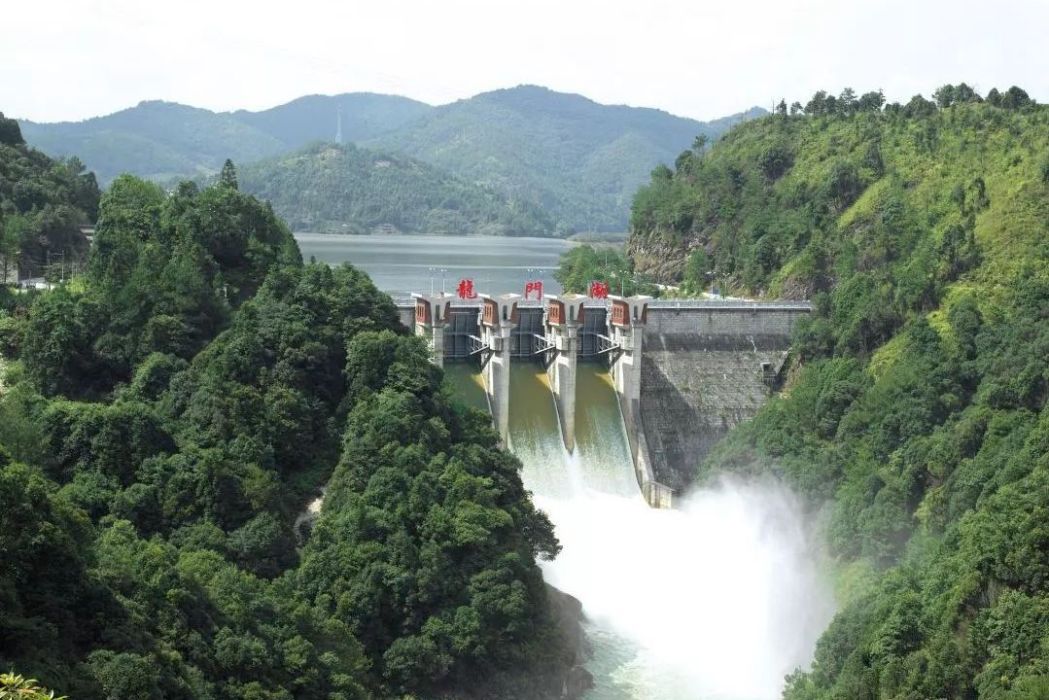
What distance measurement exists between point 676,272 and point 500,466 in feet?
132

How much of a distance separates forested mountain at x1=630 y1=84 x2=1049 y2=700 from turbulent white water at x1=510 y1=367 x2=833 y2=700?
5.77 ft

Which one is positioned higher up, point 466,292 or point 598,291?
point 466,292

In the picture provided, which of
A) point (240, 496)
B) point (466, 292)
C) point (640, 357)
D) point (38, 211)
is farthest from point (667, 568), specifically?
point (38, 211)

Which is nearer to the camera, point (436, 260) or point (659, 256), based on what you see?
point (659, 256)

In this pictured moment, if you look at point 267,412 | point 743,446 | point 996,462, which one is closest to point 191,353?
point 267,412

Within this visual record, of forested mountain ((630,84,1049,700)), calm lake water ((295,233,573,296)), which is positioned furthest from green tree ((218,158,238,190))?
forested mountain ((630,84,1049,700))

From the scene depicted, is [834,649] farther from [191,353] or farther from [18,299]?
[18,299]

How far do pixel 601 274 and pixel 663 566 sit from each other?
31227 mm

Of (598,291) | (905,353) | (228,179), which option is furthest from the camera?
(228,179)

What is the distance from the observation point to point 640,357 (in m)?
55.4

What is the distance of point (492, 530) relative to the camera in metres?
40.6

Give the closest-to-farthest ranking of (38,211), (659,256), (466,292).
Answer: (466,292)
(38,211)
(659,256)

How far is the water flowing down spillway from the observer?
42.2 meters

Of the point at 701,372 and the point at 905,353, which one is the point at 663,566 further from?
the point at 905,353
